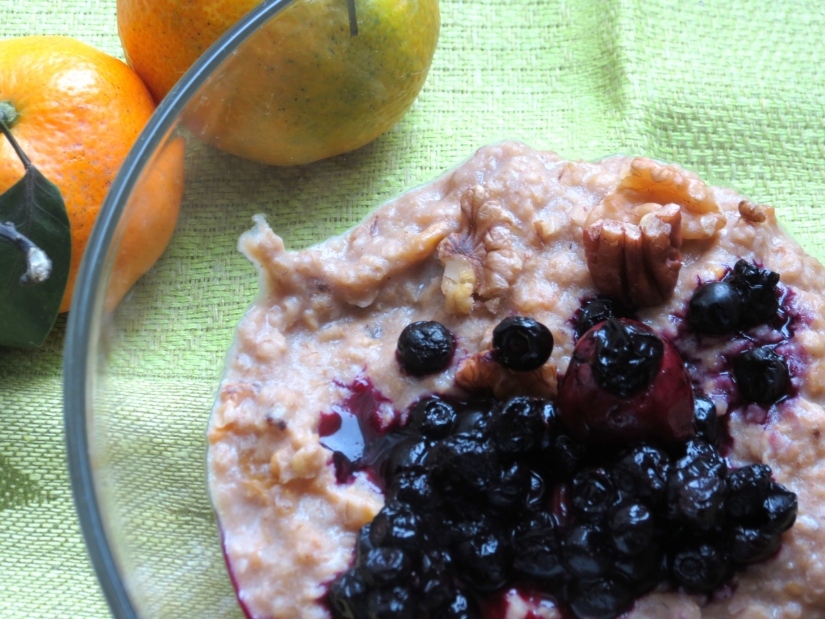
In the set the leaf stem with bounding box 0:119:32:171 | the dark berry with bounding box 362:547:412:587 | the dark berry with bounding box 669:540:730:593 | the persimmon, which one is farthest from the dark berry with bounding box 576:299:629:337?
the leaf stem with bounding box 0:119:32:171

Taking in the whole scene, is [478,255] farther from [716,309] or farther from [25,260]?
[25,260]

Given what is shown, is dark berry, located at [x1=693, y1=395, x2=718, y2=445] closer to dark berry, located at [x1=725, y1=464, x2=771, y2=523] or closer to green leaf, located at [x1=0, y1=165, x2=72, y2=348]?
dark berry, located at [x1=725, y1=464, x2=771, y2=523]

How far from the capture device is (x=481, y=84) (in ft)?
8.20

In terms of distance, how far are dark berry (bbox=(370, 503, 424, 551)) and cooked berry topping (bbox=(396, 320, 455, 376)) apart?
32cm

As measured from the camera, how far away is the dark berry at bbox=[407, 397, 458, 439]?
5.12ft

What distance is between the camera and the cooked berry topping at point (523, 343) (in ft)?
4.95

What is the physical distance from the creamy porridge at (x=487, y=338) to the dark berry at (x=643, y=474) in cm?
5

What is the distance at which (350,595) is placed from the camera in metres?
→ 1.36

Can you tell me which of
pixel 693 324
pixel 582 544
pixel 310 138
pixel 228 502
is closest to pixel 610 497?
pixel 582 544

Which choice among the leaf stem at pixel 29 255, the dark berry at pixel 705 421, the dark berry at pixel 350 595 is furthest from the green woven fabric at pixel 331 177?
the dark berry at pixel 705 421

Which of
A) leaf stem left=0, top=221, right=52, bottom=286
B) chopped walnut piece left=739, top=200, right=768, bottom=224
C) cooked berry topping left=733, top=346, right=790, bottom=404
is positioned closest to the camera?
cooked berry topping left=733, top=346, right=790, bottom=404

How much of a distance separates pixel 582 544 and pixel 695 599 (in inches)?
11.1

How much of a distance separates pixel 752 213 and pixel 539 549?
0.92 metres

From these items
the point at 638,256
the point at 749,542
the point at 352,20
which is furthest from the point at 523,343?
the point at 352,20
